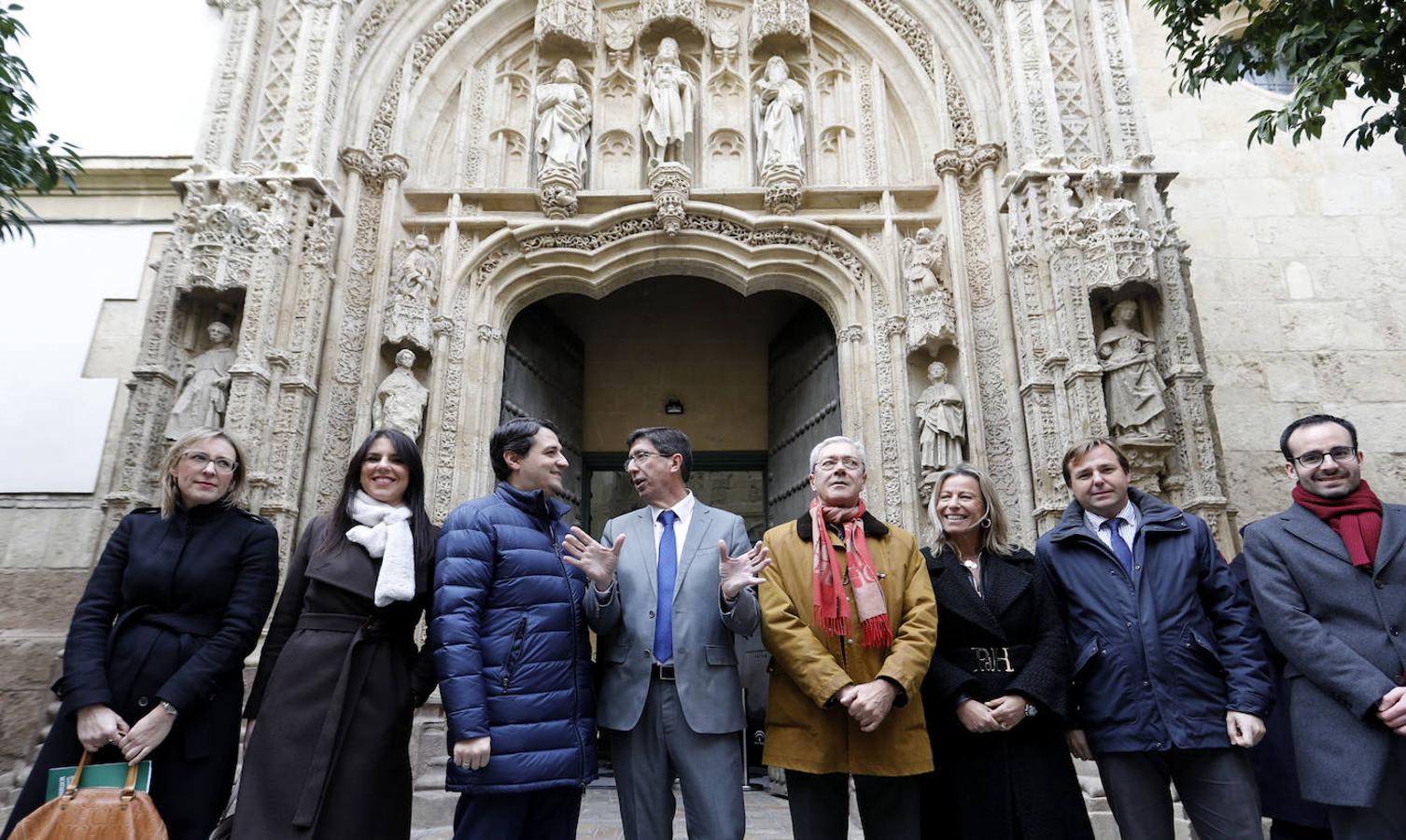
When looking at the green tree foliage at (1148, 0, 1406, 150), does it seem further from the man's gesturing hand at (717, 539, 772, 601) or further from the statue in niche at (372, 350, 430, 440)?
the statue in niche at (372, 350, 430, 440)

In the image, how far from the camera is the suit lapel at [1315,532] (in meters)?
2.96

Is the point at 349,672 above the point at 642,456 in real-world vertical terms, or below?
below

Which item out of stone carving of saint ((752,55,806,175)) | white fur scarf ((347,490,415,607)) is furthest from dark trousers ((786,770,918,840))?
stone carving of saint ((752,55,806,175))

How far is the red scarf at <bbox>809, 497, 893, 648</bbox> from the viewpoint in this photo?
2998mm

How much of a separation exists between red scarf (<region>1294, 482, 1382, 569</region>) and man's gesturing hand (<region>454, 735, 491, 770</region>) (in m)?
3.06

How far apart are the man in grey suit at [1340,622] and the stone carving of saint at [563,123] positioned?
682cm

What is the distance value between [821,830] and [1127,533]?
5.43 ft

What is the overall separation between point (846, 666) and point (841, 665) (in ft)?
A: 0.06

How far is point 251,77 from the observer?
25.6 ft

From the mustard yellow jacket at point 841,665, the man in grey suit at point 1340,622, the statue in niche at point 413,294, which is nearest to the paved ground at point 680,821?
the mustard yellow jacket at point 841,665

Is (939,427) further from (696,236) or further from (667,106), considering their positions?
(667,106)

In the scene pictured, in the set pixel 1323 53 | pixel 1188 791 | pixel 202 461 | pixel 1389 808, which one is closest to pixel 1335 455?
pixel 1389 808

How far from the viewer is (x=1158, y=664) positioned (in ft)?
9.81

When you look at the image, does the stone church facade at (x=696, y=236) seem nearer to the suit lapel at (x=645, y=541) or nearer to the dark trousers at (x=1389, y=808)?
the dark trousers at (x=1389, y=808)
